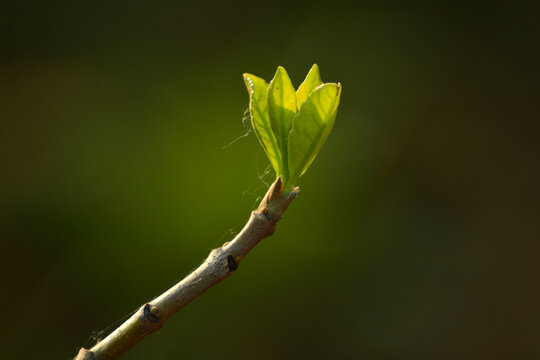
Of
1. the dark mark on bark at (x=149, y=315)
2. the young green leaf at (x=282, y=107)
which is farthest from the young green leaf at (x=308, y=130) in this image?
the dark mark on bark at (x=149, y=315)

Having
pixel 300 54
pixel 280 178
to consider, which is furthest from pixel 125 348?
pixel 300 54

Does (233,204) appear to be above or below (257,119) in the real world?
above

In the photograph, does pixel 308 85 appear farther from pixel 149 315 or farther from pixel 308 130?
pixel 149 315

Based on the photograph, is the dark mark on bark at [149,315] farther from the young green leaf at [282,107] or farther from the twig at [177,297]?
the young green leaf at [282,107]

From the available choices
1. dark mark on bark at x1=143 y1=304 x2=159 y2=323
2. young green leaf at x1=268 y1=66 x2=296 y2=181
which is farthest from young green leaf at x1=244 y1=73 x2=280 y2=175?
dark mark on bark at x1=143 y1=304 x2=159 y2=323

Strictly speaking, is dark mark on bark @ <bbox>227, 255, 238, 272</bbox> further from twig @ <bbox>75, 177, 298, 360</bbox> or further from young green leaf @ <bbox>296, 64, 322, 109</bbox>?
young green leaf @ <bbox>296, 64, 322, 109</bbox>

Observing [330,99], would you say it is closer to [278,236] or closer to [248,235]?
[248,235]
